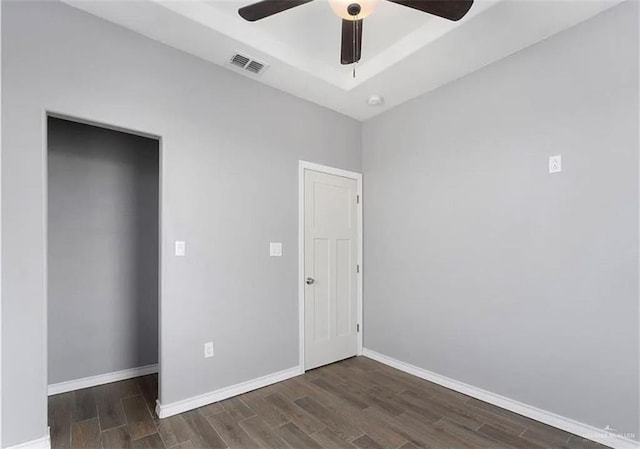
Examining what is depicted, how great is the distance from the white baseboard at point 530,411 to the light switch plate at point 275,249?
168 centimetres

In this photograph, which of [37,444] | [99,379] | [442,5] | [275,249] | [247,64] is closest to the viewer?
[442,5]

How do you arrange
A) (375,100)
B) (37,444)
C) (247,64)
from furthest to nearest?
A: 1. (375,100)
2. (247,64)
3. (37,444)

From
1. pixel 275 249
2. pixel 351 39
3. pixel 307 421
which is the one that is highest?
pixel 351 39

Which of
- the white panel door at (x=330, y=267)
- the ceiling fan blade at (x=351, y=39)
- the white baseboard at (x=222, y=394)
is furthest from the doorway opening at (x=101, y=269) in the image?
the ceiling fan blade at (x=351, y=39)

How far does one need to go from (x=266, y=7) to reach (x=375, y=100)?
1783 millimetres

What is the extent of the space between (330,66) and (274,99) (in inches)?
24.0

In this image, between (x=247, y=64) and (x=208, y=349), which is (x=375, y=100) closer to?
(x=247, y=64)

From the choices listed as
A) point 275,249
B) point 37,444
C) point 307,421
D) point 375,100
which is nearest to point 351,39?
point 375,100

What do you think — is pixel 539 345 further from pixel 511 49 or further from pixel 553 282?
pixel 511 49

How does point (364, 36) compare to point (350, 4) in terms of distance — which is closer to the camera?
point (350, 4)

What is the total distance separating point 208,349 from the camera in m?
2.67

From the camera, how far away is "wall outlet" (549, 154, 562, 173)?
233 cm

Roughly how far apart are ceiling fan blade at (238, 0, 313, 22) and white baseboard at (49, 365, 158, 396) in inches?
126

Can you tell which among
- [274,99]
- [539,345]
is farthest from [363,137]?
[539,345]
